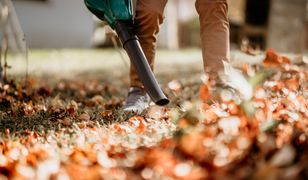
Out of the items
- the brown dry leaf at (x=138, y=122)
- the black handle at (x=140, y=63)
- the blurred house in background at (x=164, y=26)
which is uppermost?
the black handle at (x=140, y=63)

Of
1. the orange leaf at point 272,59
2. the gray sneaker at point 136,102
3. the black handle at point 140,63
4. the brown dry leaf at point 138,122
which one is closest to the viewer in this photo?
the brown dry leaf at point 138,122

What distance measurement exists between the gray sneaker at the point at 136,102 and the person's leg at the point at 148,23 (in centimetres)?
4

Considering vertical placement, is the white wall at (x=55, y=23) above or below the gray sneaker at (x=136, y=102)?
below

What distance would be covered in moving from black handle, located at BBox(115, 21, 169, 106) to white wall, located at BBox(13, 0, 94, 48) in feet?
28.1

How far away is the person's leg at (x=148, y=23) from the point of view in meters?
2.89

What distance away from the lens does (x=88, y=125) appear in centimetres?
254

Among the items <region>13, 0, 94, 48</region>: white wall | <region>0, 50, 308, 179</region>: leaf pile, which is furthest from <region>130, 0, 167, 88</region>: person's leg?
<region>13, 0, 94, 48</region>: white wall

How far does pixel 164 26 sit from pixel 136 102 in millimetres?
10345

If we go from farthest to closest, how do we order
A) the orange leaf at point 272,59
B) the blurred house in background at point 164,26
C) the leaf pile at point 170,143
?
1. the blurred house in background at point 164,26
2. the orange leaf at point 272,59
3. the leaf pile at point 170,143

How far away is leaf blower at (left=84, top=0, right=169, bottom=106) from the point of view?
2656 mm

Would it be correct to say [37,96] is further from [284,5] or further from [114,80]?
[284,5]

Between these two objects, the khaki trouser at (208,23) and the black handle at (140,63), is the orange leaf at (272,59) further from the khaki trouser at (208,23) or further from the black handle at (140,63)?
the black handle at (140,63)

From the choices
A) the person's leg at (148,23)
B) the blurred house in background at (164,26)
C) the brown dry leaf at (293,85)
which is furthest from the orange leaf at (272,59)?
the blurred house in background at (164,26)

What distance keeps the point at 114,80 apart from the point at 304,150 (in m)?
4.06
